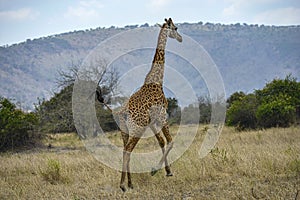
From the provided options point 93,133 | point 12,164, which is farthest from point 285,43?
point 12,164

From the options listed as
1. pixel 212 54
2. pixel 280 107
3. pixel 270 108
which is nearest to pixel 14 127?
pixel 270 108

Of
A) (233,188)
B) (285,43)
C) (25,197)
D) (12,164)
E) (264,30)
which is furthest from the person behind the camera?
(264,30)

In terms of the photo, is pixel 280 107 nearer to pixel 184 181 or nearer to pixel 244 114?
pixel 244 114

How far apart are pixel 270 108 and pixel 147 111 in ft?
44.1

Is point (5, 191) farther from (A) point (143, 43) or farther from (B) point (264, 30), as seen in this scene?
(B) point (264, 30)

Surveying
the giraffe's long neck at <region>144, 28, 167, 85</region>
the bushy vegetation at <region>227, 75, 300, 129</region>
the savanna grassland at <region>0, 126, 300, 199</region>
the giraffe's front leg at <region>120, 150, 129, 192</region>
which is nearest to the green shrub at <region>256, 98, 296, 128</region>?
the bushy vegetation at <region>227, 75, 300, 129</region>

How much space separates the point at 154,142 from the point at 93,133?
522cm

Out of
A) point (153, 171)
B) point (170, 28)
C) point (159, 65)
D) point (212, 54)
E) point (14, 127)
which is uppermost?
point (212, 54)

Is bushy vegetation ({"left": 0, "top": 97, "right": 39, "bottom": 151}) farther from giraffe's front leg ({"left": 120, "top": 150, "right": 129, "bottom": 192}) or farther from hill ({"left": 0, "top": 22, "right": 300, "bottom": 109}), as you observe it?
hill ({"left": 0, "top": 22, "right": 300, "bottom": 109})

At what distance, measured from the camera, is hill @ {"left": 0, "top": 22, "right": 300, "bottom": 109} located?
343ft

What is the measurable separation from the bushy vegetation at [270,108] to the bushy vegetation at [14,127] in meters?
10.9

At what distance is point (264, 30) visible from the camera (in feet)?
520

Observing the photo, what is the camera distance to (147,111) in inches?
317

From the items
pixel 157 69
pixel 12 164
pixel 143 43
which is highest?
pixel 143 43
